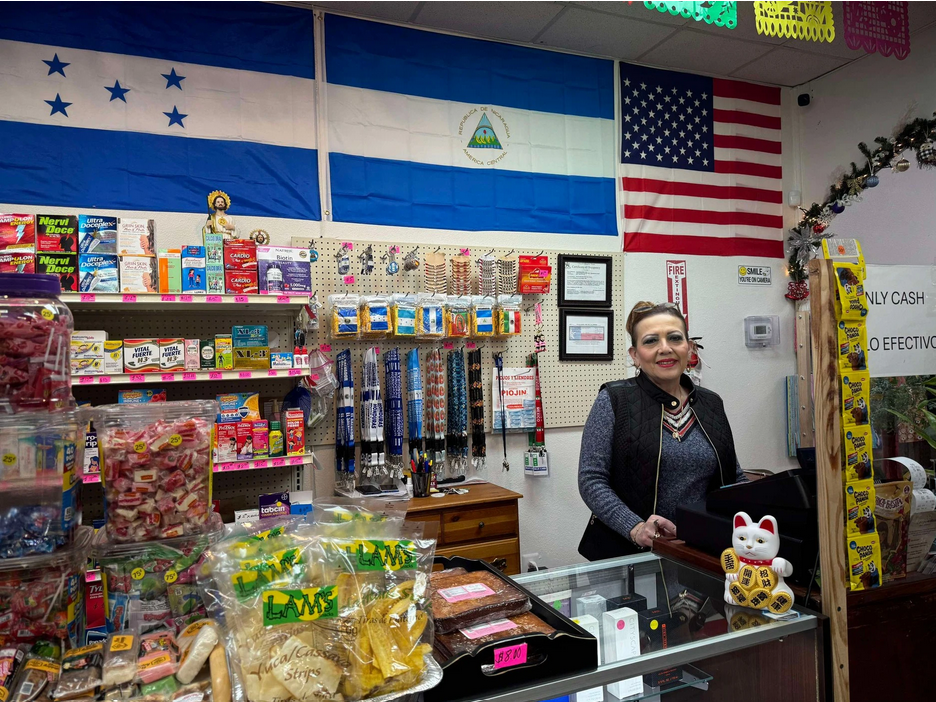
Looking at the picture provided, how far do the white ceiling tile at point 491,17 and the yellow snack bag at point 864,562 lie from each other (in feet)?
11.1

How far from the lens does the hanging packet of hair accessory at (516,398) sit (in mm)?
3987

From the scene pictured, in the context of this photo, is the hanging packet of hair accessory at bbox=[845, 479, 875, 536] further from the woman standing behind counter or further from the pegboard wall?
the pegboard wall

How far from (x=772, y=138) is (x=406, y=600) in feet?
16.8

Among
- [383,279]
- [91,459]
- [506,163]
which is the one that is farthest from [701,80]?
[91,459]

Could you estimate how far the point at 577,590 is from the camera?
5.12 ft

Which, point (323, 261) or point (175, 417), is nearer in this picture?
point (175, 417)

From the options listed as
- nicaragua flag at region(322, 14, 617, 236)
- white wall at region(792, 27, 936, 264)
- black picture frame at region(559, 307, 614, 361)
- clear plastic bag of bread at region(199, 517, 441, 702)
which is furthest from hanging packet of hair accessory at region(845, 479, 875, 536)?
white wall at region(792, 27, 936, 264)

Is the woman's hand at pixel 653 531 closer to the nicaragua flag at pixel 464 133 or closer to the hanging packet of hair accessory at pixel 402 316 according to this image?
the hanging packet of hair accessory at pixel 402 316

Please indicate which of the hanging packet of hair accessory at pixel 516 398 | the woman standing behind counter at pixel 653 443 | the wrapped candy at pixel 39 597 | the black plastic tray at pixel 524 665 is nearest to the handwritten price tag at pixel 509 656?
the black plastic tray at pixel 524 665

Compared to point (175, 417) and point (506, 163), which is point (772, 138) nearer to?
point (506, 163)

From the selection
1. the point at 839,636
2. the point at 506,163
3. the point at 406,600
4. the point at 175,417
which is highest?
the point at 506,163

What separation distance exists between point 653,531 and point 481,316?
2016 mm

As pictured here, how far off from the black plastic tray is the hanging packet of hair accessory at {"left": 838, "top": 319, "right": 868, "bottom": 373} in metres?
0.84

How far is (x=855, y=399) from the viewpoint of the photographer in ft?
4.54
